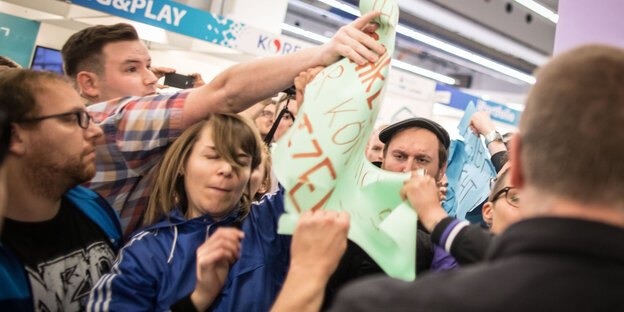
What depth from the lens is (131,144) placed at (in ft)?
4.72

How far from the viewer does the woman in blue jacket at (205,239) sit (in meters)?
1.04

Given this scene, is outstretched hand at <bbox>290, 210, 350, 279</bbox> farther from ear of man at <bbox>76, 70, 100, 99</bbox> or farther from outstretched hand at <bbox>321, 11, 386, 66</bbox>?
ear of man at <bbox>76, 70, 100, 99</bbox>

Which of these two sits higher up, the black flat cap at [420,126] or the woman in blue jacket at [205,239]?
the black flat cap at [420,126]

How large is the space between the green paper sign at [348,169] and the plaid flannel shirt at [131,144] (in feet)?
2.19

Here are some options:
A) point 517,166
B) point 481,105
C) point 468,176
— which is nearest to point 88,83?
point 468,176

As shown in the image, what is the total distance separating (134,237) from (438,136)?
1210 mm

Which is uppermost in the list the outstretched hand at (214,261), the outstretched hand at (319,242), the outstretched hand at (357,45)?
the outstretched hand at (357,45)

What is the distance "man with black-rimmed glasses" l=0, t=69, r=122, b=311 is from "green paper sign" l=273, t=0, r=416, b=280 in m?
0.64

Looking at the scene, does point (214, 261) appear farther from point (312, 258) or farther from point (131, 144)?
point (131, 144)

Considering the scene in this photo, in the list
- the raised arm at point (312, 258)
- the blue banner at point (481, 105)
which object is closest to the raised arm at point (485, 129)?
the raised arm at point (312, 258)

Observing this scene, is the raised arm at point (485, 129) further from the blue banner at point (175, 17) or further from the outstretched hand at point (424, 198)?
the blue banner at point (175, 17)

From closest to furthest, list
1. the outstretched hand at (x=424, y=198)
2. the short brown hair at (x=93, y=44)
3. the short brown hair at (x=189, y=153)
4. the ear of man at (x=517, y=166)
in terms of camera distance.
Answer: the ear of man at (x=517, y=166) → the outstretched hand at (x=424, y=198) → the short brown hair at (x=189, y=153) → the short brown hair at (x=93, y=44)

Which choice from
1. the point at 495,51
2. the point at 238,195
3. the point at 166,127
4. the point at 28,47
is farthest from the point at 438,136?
the point at 495,51

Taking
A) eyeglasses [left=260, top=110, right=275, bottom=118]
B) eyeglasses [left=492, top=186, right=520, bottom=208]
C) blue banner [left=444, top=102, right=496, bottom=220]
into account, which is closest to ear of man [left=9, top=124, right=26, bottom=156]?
eyeglasses [left=492, top=186, right=520, bottom=208]
